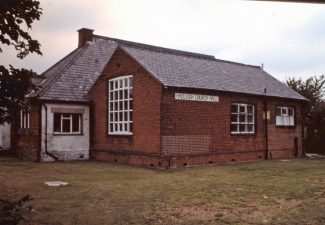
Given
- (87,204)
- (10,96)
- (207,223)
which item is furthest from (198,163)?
(10,96)

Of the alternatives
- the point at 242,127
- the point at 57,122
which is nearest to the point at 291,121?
the point at 242,127

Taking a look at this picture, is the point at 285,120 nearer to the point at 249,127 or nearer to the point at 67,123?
the point at 249,127

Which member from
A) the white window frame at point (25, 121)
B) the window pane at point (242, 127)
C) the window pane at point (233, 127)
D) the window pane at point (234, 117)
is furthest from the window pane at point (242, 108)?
the white window frame at point (25, 121)

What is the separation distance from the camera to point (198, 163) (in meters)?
19.8

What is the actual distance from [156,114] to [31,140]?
28.2 feet

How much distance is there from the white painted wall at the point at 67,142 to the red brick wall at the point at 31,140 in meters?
0.43

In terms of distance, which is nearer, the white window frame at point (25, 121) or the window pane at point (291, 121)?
the white window frame at point (25, 121)

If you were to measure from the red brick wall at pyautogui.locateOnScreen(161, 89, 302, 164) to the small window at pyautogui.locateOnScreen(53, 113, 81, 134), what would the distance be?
7.27 meters

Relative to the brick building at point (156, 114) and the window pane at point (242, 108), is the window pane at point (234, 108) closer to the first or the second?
the brick building at point (156, 114)

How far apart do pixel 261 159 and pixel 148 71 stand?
937cm

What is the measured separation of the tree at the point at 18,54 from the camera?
6664 mm

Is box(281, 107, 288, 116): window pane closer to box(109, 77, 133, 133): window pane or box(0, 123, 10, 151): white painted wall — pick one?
box(109, 77, 133, 133): window pane

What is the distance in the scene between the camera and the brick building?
19.1 m

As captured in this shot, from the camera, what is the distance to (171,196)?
434 inches
